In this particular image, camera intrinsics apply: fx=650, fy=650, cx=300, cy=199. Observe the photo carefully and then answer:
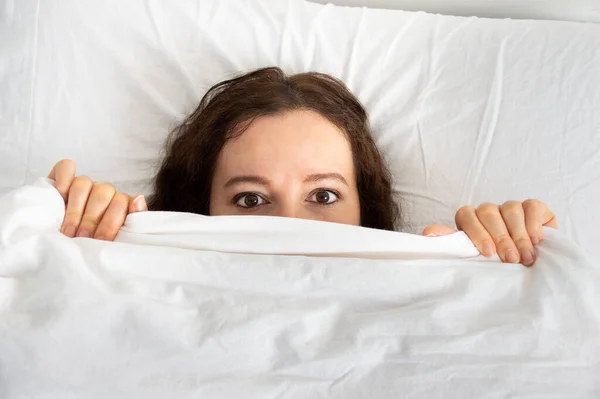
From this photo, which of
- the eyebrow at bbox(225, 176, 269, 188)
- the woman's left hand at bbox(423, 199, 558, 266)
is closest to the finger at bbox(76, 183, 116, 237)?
the eyebrow at bbox(225, 176, 269, 188)

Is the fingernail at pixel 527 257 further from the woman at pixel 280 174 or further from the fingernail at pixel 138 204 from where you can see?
the fingernail at pixel 138 204

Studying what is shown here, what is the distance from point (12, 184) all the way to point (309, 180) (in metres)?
0.50

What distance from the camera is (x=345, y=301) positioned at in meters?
0.69

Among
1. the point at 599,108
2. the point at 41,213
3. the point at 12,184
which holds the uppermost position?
the point at 599,108

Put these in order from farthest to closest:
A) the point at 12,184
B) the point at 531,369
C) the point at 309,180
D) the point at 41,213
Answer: the point at 12,184 → the point at 309,180 → the point at 41,213 → the point at 531,369

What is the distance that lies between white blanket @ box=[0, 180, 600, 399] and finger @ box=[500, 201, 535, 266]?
0.02 meters

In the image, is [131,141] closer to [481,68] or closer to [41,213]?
[41,213]

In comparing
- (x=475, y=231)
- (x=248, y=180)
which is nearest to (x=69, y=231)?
(x=248, y=180)

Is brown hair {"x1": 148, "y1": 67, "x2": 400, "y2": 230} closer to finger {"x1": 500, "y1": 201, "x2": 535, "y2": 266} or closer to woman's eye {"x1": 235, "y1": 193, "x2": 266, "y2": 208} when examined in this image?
woman's eye {"x1": 235, "y1": 193, "x2": 266, "y2": 208}

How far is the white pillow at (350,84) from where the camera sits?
3.50ft

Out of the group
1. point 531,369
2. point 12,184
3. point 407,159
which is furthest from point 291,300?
point 12,184

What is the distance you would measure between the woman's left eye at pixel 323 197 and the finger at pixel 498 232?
0.68 ft

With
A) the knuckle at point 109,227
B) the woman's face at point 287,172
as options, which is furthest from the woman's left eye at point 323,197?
the knuckle at point 109,227

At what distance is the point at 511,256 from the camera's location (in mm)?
771
